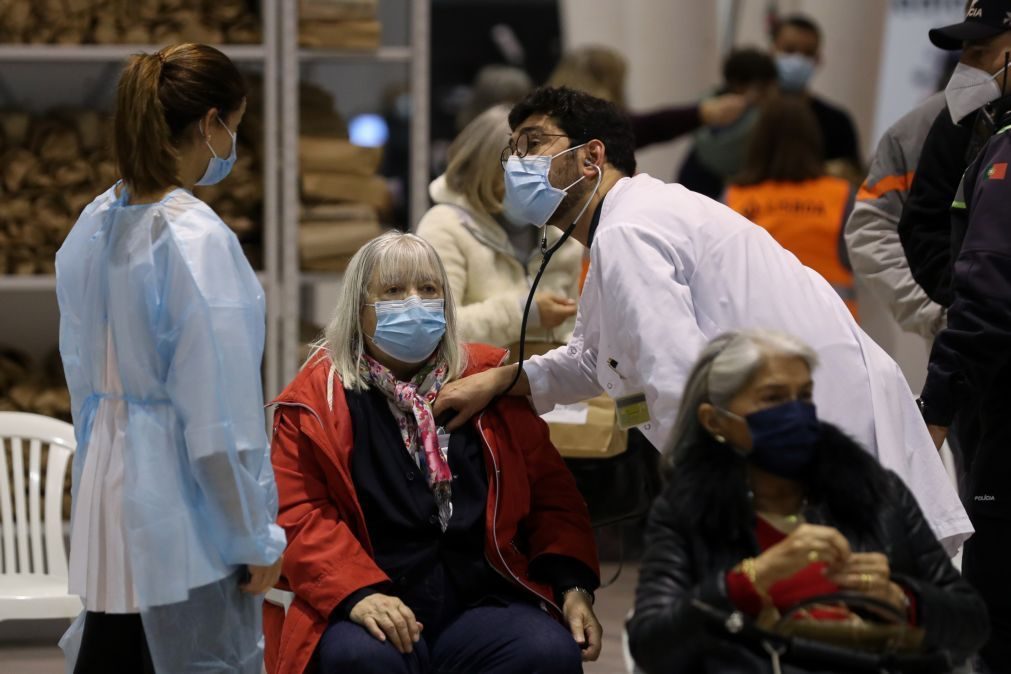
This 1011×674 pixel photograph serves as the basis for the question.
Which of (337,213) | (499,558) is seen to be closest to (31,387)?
(337,213)

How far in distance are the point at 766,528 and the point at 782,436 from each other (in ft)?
0.57

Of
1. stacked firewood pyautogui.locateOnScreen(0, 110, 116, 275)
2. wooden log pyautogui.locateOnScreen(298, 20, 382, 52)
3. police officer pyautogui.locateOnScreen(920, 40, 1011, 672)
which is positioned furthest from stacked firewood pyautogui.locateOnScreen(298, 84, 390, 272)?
police officer pyautogui.locateOnScreen(920, 40, 1011, 672)

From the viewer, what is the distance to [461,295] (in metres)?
4.46

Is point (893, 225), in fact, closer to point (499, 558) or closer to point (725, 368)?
point (499, 558)

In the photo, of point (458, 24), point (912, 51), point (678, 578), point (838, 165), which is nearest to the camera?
point (678, 578)

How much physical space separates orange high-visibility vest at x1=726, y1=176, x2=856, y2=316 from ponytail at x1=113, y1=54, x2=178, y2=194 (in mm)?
3317

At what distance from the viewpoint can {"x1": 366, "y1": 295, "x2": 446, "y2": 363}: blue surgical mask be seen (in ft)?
11.0

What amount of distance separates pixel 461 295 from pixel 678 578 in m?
1.97

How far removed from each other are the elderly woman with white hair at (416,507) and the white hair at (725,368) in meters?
0.68

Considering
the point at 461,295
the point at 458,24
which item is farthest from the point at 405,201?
the point at 461,295

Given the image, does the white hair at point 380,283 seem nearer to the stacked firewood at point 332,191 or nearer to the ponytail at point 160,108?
the ponytail at point 160,108

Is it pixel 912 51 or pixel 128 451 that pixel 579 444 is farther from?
pixel 912 51

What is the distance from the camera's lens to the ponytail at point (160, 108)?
2771 millimetres

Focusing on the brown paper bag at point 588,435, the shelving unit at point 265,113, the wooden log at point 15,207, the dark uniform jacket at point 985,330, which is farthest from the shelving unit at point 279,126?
the dark uniform jacket at point 985,330
